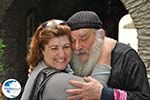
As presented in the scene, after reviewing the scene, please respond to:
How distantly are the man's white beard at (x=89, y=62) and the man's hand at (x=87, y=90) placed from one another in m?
0.08

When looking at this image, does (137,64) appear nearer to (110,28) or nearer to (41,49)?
(41,49)

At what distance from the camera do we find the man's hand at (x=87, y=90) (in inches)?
94.7

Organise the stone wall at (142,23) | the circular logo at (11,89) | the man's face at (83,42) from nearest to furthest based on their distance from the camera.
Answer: the man's face at (83,42) < the stone wall at (142,23) < the circular logo at (11,89)

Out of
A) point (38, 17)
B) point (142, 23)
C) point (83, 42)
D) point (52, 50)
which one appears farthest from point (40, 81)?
point (38, 17)

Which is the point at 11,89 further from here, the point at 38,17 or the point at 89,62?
the point at 89,62

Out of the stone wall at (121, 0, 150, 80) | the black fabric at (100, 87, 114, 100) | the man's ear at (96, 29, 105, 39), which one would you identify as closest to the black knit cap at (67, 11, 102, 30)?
the man's ear at (96, 29, 105, 39)

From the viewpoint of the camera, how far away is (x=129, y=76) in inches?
101

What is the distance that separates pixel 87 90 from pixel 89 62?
15 centimetres

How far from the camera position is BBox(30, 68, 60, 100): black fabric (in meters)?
2.43

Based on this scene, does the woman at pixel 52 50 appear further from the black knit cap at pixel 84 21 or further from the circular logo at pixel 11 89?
the circular logo at pixel 11 89

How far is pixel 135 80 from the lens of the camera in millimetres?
2547

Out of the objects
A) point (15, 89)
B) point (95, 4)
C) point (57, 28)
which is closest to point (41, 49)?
point (57, 28)

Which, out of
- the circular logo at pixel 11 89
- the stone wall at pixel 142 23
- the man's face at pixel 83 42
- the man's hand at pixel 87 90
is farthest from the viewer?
the circular logo at pixel 11 89

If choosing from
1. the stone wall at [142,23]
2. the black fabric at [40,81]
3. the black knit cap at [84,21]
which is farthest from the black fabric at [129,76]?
the stone wall at [142,23]
